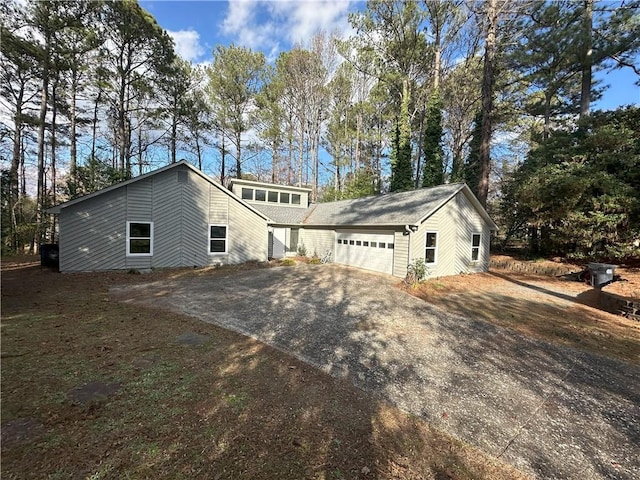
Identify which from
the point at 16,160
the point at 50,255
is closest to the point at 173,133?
the point at 16,160

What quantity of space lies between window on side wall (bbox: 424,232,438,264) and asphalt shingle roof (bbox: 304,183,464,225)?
48.6 inches

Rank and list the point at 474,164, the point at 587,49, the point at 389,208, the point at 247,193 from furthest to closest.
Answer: the point at 474,164 → the point at 247,193 → the point at 587,49 → the point at 389,208

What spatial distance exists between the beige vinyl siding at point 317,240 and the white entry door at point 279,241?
1273mm

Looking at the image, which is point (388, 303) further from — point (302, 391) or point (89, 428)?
point (89, 428)

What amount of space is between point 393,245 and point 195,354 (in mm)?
9705

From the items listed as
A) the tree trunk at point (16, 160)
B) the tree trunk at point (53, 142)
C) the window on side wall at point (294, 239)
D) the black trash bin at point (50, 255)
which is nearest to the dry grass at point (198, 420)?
the black trash bin at point (50, 255)

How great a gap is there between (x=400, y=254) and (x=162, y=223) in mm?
10547

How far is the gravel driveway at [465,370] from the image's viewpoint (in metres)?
3.03

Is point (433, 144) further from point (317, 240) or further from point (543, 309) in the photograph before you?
point (543, 309)

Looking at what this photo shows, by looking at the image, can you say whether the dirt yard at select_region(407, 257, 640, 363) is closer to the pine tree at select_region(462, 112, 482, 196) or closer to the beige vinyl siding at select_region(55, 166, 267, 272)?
the beige vinyl siding at select_region(55, 166, 267, 272)

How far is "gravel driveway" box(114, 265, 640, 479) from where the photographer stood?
303cm

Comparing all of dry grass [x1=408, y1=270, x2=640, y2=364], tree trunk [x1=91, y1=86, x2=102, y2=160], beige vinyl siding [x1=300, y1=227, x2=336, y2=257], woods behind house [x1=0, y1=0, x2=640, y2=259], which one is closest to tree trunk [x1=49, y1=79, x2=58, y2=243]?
woods behind house [x1=0, y1=0, x2=640, y2=259]

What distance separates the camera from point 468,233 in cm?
1368

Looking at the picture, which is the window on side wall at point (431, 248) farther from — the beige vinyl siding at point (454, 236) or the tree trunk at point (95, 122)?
the tree trunk at point (95, 122)
